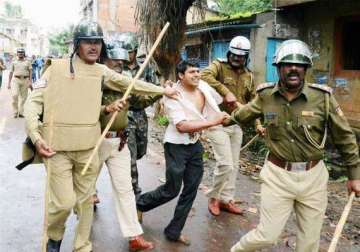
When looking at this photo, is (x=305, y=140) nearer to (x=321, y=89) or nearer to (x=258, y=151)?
(x=321, y=89)

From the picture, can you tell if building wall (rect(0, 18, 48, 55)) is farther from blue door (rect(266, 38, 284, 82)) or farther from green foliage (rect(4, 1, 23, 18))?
blue door (rect(266, 38, 284, 82))

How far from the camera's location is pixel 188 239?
4.65 meters

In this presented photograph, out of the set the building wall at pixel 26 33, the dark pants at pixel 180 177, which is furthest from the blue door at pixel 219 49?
the building wall at pixel 26 33

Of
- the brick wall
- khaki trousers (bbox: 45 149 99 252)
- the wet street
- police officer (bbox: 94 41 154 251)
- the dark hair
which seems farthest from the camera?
the brick wall

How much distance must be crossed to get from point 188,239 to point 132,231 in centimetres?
70

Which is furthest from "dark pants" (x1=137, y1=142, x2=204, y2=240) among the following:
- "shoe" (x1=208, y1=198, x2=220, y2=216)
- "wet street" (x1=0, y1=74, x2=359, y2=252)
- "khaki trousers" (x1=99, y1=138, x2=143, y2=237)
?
"shoe" (x1=208, y1=198, x2=220, y2=216)

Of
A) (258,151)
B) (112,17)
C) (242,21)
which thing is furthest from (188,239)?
(112,17)

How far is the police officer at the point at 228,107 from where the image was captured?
5.16 metres

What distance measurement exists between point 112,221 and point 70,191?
1460 millimetres

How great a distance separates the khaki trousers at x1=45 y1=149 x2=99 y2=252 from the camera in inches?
144

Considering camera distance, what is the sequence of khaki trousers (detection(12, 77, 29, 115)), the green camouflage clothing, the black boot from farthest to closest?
khaki trousers (detection(12, 77, 29, 115)) < the green camouflage clothing < the black boot

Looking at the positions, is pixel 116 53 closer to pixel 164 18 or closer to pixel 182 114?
pixel 182 114

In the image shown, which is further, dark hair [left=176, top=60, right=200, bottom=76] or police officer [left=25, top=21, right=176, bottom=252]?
dark hair [left=176, top=60, right=200, bottom=76]

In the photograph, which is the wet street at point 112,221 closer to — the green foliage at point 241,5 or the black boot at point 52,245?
the black boot at point 52,245
